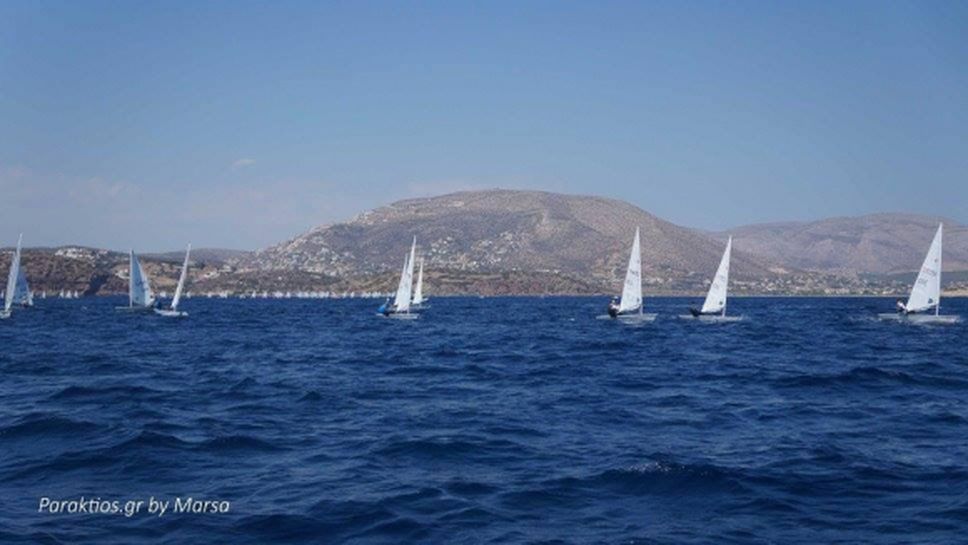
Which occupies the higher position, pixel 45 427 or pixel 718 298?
pixel 718 298

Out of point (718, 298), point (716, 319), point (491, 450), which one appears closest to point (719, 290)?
point (718, 298)

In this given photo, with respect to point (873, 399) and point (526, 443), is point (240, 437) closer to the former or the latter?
point (526, 443)

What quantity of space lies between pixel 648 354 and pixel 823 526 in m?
37.1

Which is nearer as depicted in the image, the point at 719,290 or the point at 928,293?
the point at 928,293

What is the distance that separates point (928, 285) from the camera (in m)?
87.9

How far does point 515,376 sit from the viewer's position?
3856cm

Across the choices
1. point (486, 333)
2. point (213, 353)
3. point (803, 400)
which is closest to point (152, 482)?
point (803, 400)

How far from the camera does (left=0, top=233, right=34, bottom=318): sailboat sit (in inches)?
4230

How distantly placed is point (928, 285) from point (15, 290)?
109779 mm

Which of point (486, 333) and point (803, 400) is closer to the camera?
point (803, 400)

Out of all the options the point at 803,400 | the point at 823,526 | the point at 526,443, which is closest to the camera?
the point at 823,526

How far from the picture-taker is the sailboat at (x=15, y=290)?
4230 inches

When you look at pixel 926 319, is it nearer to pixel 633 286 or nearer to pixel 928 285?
pixel 928 285

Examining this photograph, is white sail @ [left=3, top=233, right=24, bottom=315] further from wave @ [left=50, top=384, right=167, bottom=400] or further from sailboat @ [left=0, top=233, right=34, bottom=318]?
wave @ [left=50, top=384, right=167, bottom=400]
